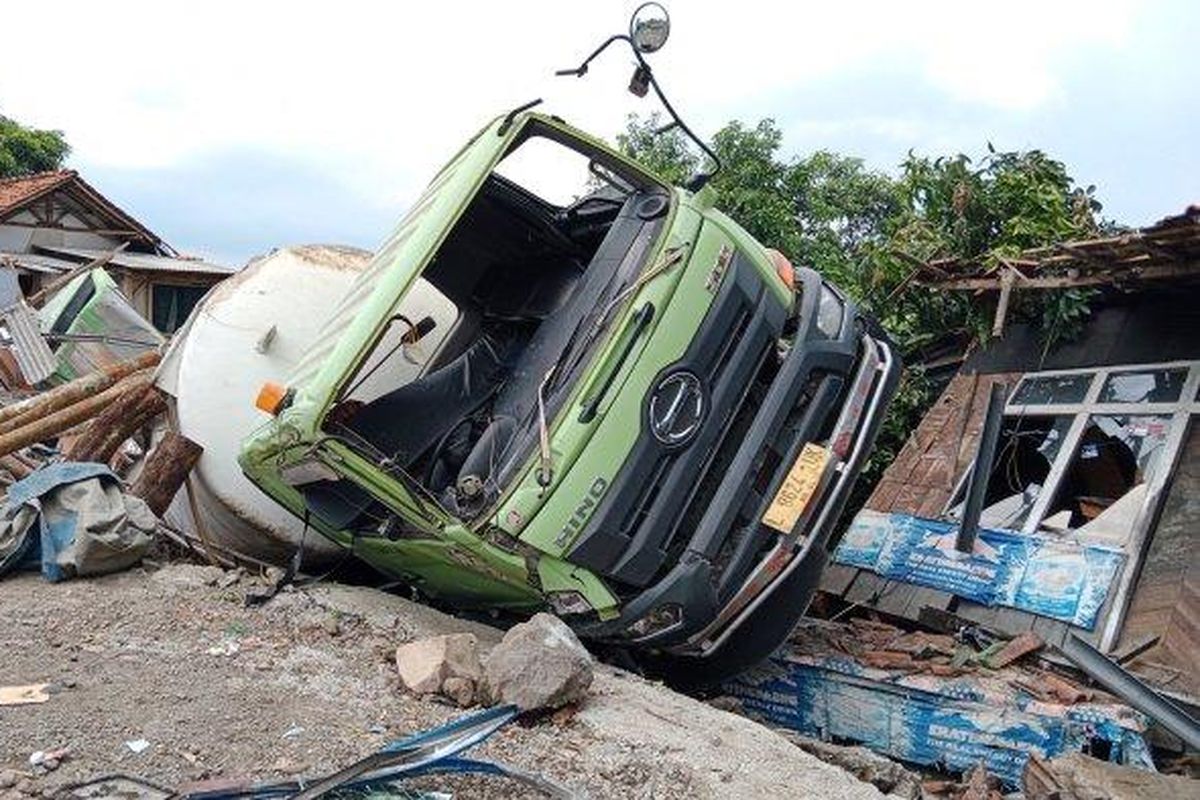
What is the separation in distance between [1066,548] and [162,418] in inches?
237

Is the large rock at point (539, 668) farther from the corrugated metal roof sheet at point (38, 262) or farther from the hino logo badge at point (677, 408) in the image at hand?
the corrugated metal roof sheet at point (38, 262)

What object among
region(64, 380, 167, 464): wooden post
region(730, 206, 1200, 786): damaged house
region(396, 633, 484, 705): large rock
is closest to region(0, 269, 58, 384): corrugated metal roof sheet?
region(64, 380, 167, 464): wooden post

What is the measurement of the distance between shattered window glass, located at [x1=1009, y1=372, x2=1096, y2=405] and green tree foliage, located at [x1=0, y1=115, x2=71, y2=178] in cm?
2815

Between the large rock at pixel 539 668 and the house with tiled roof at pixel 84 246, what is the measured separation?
2133cm

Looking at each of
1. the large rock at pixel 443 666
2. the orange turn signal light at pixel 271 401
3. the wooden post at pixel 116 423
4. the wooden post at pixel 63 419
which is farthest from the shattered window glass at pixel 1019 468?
the wooden post at pixel 63 419

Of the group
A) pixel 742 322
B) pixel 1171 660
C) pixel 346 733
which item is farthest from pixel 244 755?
pixel 1171 660

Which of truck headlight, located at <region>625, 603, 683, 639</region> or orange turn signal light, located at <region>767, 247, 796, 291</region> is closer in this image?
A: truck headlight, located at <region>625, 603, 683, 639</region>

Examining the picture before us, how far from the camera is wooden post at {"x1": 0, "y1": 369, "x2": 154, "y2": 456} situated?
723 cm

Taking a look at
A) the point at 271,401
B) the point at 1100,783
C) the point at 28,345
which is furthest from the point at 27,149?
the point at 1100,783

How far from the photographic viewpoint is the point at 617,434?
15.2 feet

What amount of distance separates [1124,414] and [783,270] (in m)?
2.54

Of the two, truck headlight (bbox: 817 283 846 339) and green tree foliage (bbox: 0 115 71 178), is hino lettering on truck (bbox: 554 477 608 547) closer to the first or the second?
truck headlight (bbox: 817 283 846 339)

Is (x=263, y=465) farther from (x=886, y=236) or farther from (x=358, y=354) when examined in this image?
(x=886, y=236)

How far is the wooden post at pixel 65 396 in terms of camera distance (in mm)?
7660
